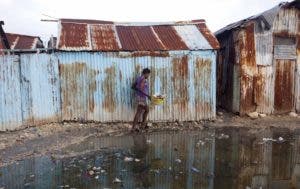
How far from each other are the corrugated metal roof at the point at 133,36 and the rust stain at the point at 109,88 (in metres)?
0.67

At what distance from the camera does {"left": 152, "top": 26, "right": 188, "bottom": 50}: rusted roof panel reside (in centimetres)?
1182

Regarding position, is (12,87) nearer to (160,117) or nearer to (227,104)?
(160,117)

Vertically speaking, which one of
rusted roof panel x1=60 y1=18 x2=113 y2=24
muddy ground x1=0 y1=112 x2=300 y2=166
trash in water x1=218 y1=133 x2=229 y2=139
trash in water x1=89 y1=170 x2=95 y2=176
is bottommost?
trash in water x1=89 y1=170 x2=95 y2=176

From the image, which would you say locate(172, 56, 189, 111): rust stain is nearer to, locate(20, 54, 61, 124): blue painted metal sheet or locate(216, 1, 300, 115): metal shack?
locate(216, 1, 300, 115): metal shack

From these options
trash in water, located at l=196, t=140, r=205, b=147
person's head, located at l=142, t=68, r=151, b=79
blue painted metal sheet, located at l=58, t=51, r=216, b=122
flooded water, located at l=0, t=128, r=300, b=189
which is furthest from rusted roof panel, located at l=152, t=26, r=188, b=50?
trash in water, located at l=196, t=140, r=205, b=147

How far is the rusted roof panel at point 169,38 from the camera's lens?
38.8 ft

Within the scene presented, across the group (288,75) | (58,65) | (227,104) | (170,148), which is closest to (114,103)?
(58,65)

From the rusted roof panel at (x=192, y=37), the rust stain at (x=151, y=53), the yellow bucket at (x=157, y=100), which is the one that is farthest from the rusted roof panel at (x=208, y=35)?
the yellow bucket at (x=157, y=100)

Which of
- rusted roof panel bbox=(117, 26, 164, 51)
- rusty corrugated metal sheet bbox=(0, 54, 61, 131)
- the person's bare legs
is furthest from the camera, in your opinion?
rusted roof panel bbox=(117, 26, 164, 51)

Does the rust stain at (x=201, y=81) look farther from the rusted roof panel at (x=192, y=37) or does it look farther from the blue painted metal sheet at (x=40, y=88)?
the blue painted metal sheet at (x=40, y=88)

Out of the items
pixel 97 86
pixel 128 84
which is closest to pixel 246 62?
pixel 128 84

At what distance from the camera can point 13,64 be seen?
1056 centimetres

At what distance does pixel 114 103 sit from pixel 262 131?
427 centimetres

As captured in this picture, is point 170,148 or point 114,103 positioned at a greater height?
point 114,103
